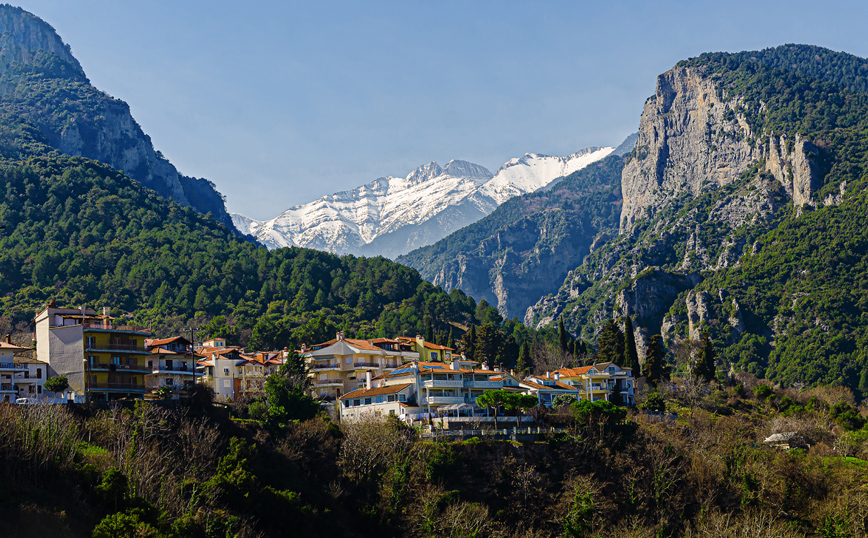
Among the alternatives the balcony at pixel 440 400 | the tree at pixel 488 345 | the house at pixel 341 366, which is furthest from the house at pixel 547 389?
the tree at pixel 488 345

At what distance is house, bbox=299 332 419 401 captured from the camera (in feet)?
356

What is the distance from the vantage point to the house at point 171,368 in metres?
88.0

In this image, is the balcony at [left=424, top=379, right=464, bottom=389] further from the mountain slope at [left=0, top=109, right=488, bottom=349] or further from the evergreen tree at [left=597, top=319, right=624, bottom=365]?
the mountain slope at [left=0, top=109, right=488, bottom=349]

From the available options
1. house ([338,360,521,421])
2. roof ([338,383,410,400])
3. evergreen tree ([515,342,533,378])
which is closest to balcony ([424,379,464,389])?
house ([338,360,521,421])

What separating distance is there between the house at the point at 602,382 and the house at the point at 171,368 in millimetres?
46628

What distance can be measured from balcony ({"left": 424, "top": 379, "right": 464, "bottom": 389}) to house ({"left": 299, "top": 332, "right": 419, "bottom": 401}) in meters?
11.5

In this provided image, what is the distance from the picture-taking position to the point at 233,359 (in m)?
108

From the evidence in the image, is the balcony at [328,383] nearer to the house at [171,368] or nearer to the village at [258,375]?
the village at [258,375]

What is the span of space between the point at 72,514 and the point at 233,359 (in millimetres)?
50908

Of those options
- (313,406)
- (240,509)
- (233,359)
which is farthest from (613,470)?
(233,359)

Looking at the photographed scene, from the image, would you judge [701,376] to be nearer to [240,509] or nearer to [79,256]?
[240,509]

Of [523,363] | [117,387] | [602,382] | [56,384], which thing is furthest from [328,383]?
[523,363]

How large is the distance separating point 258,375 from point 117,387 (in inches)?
1050

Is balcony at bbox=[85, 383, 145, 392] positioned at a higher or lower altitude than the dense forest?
higher
